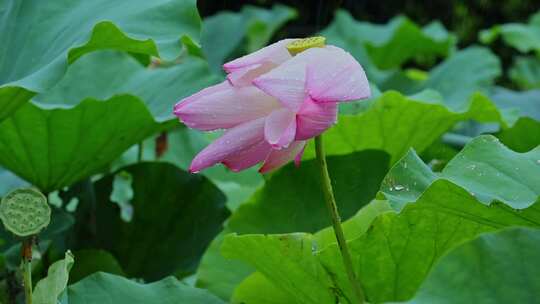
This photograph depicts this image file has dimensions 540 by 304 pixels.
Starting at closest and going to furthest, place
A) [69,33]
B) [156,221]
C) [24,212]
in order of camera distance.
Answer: [24,212]
[69,33]
[156,221]

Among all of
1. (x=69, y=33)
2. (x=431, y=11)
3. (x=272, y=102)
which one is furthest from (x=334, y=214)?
(x=431, y=11)

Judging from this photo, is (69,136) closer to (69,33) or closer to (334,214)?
(69,33)

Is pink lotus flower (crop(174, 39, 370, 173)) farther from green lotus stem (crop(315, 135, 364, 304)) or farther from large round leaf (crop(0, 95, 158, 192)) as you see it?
large round leaf (crop(0, 95, 158, 192))

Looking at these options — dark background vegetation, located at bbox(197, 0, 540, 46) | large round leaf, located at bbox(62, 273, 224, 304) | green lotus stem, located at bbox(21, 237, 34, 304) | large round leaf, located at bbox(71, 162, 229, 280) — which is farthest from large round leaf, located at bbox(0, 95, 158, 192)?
dark background vegetation, located at bbox(197, 0, 540, 46)

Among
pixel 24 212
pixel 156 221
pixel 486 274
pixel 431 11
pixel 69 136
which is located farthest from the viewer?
pixel 431 11

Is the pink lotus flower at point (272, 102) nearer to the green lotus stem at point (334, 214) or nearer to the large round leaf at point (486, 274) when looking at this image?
the green lotus stem at point (334, 214)

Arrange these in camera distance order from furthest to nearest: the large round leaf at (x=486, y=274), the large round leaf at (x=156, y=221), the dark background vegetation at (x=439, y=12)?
the dark background vegetation at (x=439, y=12) < the large round leaf at (x=156, y=221) < the large round leaf at (x=486, y=274)

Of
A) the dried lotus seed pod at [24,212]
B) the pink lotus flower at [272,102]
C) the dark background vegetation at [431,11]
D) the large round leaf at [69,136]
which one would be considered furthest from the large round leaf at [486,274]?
the dark background vegetation at [431,11]
